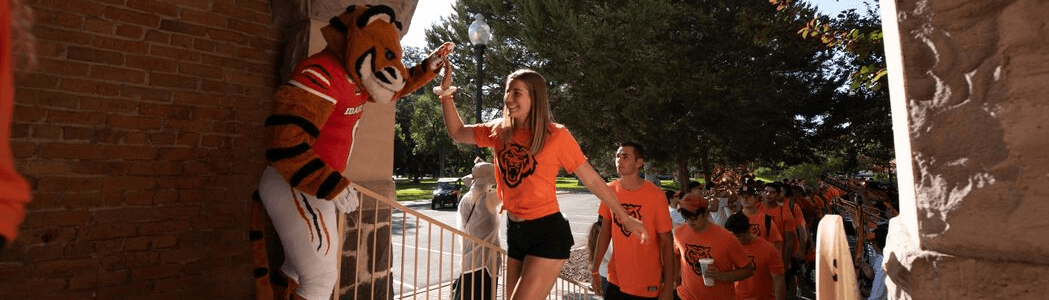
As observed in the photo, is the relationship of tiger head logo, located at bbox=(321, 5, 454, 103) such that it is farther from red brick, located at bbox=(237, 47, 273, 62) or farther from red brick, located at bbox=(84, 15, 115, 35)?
red brick, located at bbox=(84, 15, 115, 35)

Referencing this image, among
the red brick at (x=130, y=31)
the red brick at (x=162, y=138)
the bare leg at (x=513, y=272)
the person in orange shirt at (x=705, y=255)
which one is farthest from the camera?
the person in orange shirt at (x=705, y=255)

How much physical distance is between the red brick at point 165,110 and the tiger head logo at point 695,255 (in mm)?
3800

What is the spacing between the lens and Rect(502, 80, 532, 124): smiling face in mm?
2639

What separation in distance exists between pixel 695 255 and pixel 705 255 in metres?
0.08

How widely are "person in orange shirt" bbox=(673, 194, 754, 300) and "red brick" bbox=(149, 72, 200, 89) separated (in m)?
3.64

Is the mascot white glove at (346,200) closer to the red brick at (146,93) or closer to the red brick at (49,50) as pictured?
the red brick at (146,93)

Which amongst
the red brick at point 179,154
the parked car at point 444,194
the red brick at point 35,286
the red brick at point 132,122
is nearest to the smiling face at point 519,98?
the red brick at point 179,154

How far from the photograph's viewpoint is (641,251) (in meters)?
3.67

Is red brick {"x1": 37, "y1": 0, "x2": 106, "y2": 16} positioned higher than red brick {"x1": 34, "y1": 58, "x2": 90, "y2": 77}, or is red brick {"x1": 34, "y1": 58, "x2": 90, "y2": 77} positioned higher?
red brick {"x1": 37, "y1": 0, "x2": 106, "y2": 16}

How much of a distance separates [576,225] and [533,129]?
577 inches

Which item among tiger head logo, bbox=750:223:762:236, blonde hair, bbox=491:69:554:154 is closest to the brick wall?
blonde hair, bbox=491:69:554:154

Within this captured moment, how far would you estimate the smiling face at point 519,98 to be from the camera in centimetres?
264

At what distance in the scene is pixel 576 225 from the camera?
55.7 ft

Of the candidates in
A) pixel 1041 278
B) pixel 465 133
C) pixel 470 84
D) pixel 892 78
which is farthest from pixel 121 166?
pixel 470 84
